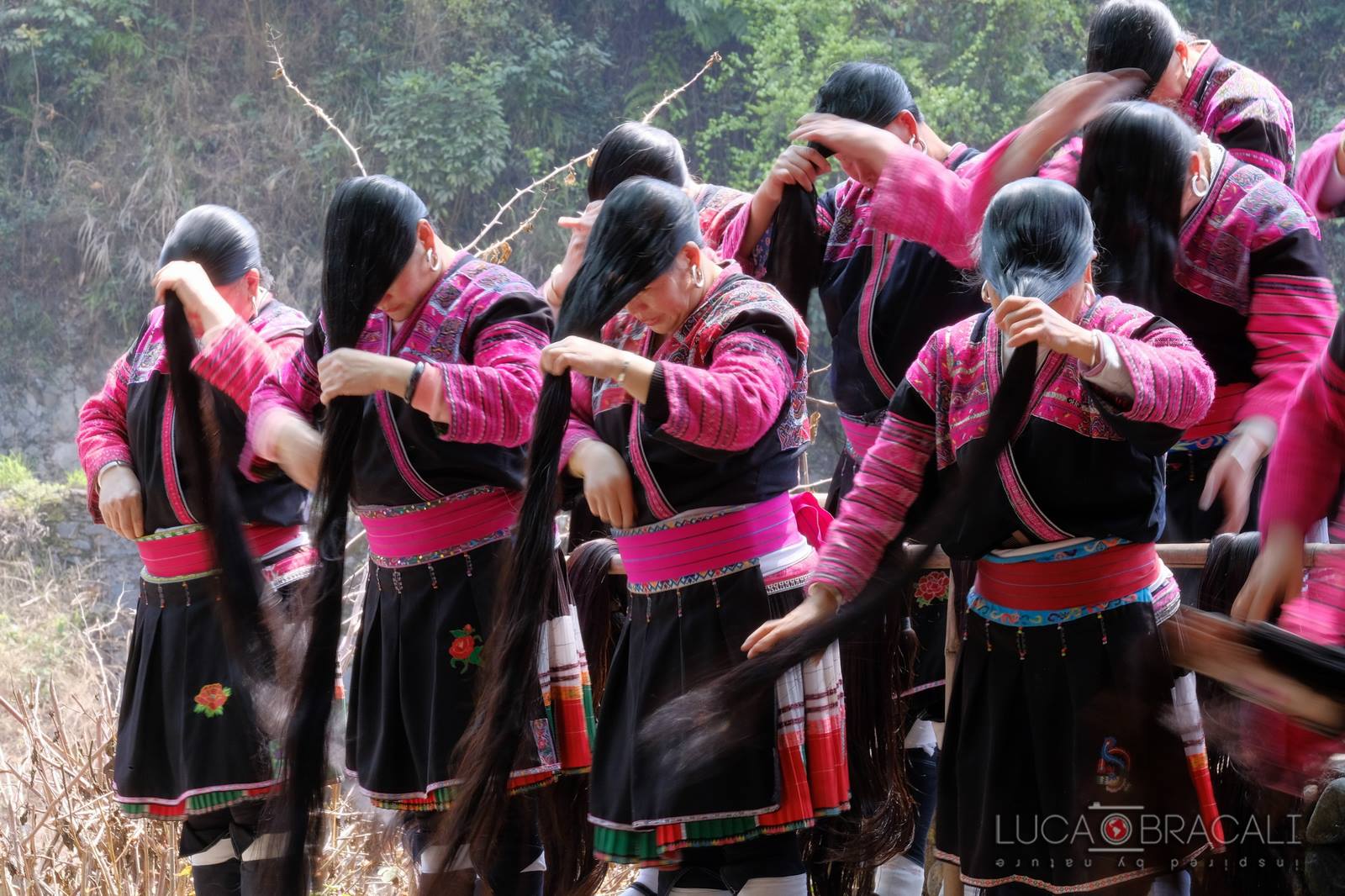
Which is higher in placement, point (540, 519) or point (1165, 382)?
point (1165, 382)

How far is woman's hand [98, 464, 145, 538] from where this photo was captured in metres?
2.71

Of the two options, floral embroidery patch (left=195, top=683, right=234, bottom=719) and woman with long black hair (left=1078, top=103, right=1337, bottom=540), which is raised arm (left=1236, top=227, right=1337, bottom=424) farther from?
floral embroidery patch (left=195, top=683, right=234, bottom=719)

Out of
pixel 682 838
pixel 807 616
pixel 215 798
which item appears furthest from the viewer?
pixel 215 798

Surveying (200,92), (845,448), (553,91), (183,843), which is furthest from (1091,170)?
(200,92)

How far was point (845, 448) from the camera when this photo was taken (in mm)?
2629

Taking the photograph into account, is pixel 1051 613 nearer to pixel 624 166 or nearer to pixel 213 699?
pixel 624 166

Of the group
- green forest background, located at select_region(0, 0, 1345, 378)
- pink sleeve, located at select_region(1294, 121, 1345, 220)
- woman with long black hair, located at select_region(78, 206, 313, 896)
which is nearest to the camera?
pink sleeve, located at select_region(1294, 121, 1345, 220)

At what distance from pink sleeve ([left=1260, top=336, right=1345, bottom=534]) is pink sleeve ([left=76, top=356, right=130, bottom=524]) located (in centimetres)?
218

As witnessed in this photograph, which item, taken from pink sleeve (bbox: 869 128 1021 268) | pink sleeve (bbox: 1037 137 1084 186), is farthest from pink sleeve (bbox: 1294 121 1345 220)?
pink sleeve (bbox: 869 128 1021 268)

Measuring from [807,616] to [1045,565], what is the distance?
0.32 m

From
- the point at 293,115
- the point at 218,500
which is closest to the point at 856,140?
the point at 218,500

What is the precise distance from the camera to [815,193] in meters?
2.59

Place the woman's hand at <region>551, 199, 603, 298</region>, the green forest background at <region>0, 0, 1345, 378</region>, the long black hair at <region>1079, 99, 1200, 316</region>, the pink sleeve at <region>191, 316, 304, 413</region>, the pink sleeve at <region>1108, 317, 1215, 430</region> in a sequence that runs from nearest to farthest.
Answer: the pink sleeve at <region>1108, 317, 1215, 430</region> < the long black hair at <region>1079, 99, 1200, 316</region> < the woman's hand at <region>551, 199, 603, 298</region> < the pink sleeve at <region>191, 316, 304, 413</region> < the green forest background at <region>0, 0, 1345, 378</region>

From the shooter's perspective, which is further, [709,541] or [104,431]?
[104,431]
